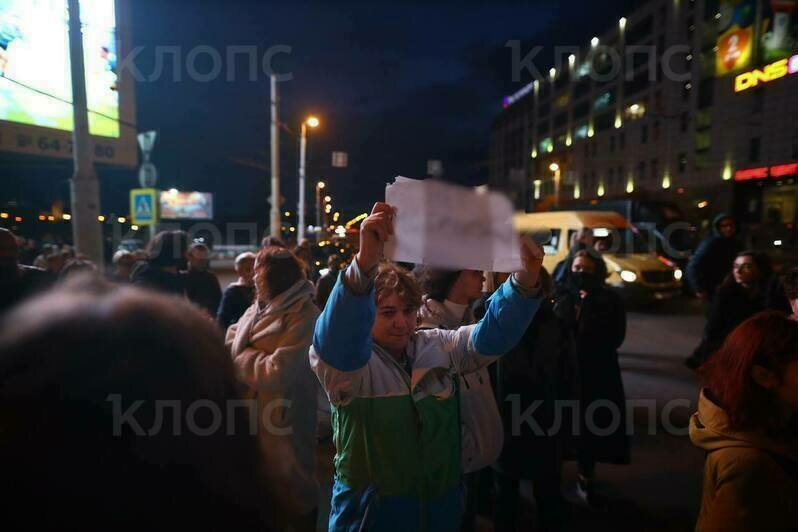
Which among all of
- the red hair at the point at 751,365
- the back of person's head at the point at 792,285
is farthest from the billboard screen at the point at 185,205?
the red hair at the point at 751,365

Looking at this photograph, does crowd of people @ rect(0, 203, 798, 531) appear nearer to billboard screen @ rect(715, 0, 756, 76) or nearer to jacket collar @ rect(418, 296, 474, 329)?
jacket collar @ rect(418, 296, 474, 329)

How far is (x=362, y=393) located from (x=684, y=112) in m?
45.7

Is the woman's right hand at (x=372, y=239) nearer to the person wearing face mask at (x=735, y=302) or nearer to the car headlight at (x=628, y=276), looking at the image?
the person wearing face mask at (x=735, y=302)

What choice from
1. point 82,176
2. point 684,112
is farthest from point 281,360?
point 684,112

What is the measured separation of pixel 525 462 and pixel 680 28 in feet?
155

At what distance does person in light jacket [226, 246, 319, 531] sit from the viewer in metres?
2.93

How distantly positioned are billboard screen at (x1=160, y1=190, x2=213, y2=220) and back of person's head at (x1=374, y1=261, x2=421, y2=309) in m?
43.1

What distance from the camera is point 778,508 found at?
5.11 feet

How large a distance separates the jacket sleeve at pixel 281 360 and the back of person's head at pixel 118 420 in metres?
2.18

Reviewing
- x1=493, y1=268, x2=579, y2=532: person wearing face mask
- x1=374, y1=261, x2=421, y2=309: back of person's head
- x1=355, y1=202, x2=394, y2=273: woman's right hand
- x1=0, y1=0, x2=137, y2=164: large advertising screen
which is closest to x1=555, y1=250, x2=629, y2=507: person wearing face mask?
x1=493, y1=268, x2=579, y2=532: person wearing face mask

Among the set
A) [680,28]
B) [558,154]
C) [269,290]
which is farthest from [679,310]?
[558,154]

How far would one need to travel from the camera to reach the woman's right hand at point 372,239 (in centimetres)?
148

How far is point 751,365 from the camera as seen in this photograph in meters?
1.75

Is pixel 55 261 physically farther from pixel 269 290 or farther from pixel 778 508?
pixel 778 508
